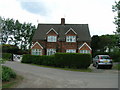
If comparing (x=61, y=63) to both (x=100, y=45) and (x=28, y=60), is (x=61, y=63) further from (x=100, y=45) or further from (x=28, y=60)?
(x=100, y=45)

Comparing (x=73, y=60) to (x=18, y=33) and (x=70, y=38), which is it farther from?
(x=18, y=33)

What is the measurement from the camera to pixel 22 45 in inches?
2653

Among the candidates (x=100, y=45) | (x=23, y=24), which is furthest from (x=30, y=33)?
(x=100, y=45)

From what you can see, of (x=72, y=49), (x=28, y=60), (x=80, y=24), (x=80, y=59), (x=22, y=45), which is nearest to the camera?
(x=80, y=59)

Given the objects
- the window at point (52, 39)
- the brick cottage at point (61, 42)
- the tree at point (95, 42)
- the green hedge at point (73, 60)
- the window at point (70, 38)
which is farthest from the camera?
the tree at point (95, 42)

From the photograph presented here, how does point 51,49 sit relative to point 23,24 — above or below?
below

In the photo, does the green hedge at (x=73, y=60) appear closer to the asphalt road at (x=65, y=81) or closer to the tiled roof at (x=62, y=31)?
the asphalt road at (x=65, y=81)

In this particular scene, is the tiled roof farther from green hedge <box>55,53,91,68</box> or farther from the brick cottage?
green hedge <box>55,53,91,68</box>

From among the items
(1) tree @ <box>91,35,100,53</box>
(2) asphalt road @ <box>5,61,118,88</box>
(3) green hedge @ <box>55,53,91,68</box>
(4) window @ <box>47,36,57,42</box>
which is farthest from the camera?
(1) tree @ <box>91,35,100,53</box>

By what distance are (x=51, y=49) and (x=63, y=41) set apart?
3210 millimetres

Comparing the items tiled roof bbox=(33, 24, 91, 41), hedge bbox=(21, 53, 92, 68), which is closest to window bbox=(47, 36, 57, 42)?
tiled roof bbox=(33, 24, 91, 41)

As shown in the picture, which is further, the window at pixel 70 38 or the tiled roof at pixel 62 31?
the tiled roof at pixel 62 31

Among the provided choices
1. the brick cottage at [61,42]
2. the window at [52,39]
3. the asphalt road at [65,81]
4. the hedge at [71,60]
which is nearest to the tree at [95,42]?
the brick cottage at [61,42]

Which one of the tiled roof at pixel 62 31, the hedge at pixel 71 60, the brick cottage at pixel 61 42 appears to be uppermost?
the tiled roof at pixel 62 31
